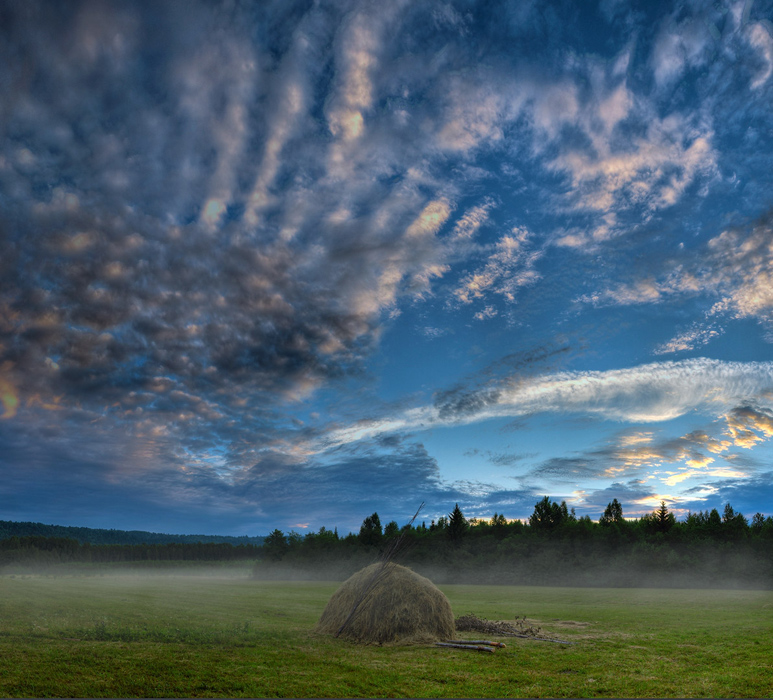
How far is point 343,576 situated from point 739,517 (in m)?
76.3

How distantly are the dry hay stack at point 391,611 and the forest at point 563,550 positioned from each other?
31077 mm

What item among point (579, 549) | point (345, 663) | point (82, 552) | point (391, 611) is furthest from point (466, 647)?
point (82, 552)

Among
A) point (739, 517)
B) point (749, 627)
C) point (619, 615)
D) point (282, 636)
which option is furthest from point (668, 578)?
point (282, 636)

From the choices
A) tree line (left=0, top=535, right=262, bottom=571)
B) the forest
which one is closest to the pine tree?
the forest

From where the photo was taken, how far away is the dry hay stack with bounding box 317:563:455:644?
2125cm

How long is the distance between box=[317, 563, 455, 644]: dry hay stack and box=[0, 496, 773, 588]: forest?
102ft

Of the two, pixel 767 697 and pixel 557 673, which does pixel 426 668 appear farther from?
pixel 767 697

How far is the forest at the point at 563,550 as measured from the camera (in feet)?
250

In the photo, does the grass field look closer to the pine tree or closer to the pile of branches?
the pile of branches

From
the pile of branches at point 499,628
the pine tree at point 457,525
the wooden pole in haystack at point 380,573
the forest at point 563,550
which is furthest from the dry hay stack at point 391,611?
the pine tree at point 457,525

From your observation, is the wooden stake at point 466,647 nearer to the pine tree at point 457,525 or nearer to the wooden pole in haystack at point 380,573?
the wooden pole in haystack at point 380,573

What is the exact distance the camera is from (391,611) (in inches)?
854

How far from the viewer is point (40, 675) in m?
13.2

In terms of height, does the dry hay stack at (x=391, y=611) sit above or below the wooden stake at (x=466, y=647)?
above
